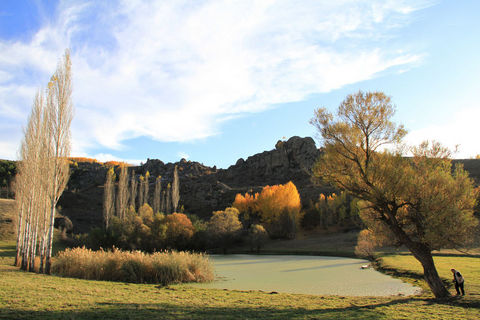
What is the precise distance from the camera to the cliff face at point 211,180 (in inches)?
3095

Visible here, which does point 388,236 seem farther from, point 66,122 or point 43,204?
point 43,204

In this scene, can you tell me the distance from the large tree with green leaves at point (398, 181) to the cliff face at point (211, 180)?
189 feet

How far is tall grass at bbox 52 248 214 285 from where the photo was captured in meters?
15.6

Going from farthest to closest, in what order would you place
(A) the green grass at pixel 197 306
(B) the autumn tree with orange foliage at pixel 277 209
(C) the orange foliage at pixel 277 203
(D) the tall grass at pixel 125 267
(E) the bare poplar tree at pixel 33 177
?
(C) the orange foliage at pixel 277 203, (B) the autumn tree with orange foliage at pixel 277 209, (E) the bare poplar tree at pixel 33 177, (D) the tall grass at pixel 125 267, (A) the green grass at pixel 197 306

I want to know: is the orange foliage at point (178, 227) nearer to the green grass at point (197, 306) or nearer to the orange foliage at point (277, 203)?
the orange foliage at point (277, 203)

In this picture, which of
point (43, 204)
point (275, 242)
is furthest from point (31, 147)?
point (275, 242)

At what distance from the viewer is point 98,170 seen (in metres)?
116

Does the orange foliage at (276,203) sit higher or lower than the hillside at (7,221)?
higher

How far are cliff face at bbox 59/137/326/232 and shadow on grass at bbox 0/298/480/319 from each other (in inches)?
2349

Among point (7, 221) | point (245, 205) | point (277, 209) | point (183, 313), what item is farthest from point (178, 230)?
point (183, 313)

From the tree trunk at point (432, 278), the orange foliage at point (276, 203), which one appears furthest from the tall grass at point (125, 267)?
the orange foliage at point (276, 203)

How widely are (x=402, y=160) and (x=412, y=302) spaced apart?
5.28 meters

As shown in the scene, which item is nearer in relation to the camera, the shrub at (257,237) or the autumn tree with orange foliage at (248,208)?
the shrub at (257,237)

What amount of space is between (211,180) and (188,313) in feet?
354
